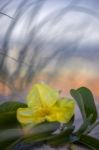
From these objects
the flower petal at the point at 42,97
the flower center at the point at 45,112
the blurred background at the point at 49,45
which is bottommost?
the flower center at the point at 45,112

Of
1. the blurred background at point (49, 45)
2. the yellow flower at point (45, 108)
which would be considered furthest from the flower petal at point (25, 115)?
the blurred background at point (49, 45)

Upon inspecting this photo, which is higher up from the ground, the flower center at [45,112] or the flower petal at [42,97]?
the flower petal at [42,97]

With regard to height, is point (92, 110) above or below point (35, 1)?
below

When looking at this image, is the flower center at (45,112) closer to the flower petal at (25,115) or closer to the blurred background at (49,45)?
the flower petal at (25,115)

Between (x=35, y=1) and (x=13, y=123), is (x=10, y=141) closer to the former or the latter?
(x=13, y=123)

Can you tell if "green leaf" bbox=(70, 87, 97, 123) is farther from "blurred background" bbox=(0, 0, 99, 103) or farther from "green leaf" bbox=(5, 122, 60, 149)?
"blurred background" bbox=(0, 0, 99, 103)

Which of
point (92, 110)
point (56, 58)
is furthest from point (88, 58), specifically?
point (92, 110)

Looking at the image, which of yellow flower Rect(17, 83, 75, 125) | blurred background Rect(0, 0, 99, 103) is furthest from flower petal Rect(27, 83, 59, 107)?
blurred background Rect(0, 0, 99, 103)
